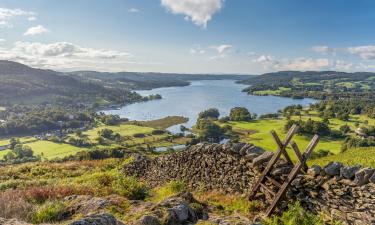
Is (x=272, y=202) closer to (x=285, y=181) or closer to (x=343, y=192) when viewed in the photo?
(x=285, y=181)

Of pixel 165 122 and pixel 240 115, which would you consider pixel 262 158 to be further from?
pixel 165 122

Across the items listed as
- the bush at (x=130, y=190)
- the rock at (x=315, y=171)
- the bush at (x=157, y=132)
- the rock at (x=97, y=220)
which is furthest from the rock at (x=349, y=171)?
the bush at (x=157, y=132)

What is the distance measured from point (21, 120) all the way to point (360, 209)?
186 meters

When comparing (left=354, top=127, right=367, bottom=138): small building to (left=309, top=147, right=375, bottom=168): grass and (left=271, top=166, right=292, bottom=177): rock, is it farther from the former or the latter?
(left=271, top=166, right=292, bottom=177): rock

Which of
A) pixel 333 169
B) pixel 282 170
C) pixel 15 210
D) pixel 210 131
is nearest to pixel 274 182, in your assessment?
pixel 282 170

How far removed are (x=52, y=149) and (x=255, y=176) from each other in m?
111

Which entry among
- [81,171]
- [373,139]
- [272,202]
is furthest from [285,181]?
[373,139]

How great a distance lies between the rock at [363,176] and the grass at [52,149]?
322 ft

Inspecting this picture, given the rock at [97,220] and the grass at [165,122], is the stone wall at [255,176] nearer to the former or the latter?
the rock at [97,220]

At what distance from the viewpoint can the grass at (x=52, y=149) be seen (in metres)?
101

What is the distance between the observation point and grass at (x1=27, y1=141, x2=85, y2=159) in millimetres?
101125

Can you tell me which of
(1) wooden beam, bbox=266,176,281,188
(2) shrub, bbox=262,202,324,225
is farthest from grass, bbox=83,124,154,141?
(2) shrub, bbox=262,202,324,225

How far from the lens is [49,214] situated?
27.5 ft

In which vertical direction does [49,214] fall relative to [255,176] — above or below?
above
